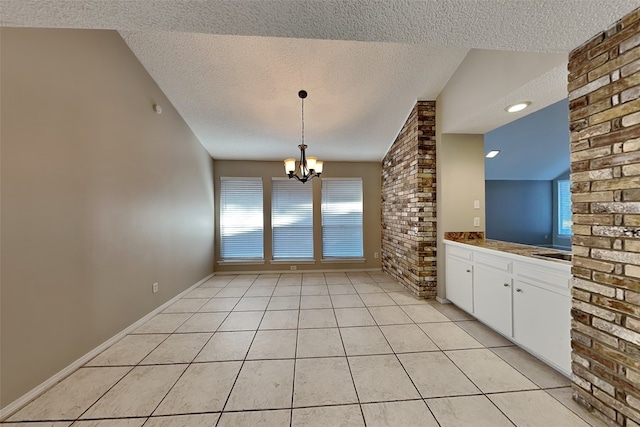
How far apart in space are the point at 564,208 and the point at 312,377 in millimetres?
7427

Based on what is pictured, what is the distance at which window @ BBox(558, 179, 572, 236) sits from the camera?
18.9 ft

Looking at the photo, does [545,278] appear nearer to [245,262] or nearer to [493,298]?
[493,298]

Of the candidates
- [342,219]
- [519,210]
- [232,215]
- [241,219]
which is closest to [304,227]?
[342,219]

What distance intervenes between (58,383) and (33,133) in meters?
1.90

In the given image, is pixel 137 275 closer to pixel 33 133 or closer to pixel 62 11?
pixel 33 133

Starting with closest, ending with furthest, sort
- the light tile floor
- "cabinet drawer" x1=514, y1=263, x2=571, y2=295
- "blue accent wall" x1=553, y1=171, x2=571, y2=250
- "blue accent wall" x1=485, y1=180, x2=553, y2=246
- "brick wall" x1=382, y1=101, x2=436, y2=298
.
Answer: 1. the light tile floor
2. "cabinet drawer" x1=514, y1=263, x2=571, y2=295
3. "brick wall" x1=382, y1=101, x2=436, y2=298
4. "blue accent wall" x1=553, y1=171, x2=571, y2=250
5. "blue accent wall" x1=485, y1=180, x2=553, y2=246

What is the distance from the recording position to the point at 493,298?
2.43m

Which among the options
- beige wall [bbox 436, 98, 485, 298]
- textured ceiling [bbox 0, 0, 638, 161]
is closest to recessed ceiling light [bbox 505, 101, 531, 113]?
textured ceiling [bbox 0, 0, 638, 161]

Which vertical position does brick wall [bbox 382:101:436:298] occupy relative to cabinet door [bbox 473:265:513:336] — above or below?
above

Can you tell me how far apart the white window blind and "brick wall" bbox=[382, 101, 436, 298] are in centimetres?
291

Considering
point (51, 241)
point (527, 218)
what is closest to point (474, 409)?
point (51, 241)

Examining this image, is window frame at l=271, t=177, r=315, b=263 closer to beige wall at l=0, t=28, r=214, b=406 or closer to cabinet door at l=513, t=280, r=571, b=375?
beige wall at l=0, t=28, r=214, b=406

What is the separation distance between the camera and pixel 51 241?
183 centimetres

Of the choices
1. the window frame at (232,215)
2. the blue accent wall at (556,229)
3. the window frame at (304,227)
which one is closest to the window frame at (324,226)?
the window frame at (304,227)
